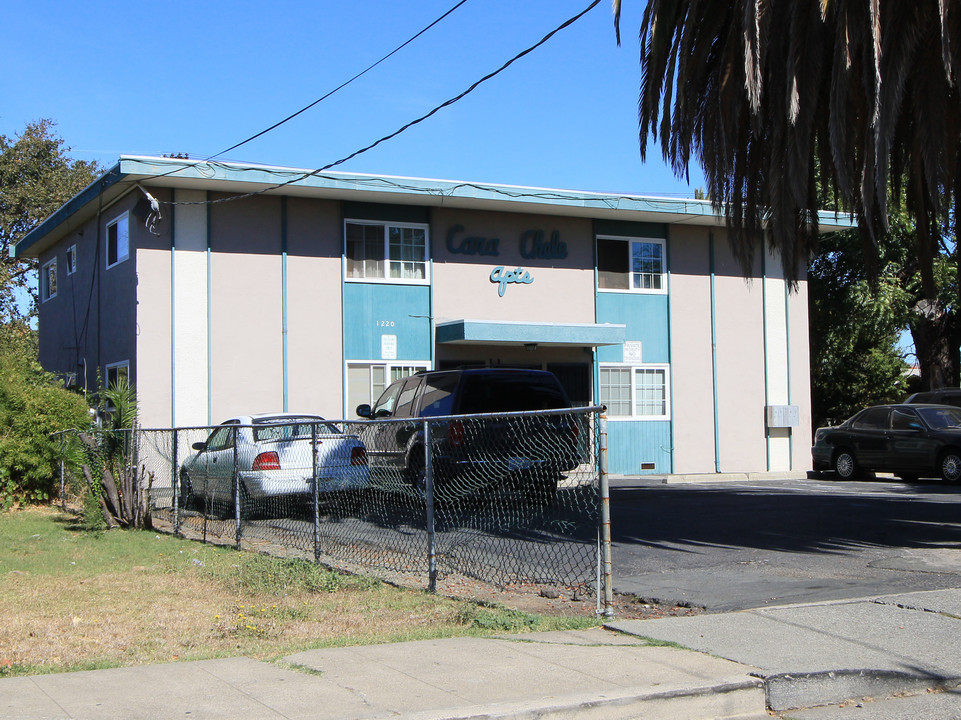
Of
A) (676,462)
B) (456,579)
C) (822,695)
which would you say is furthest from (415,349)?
(822,695)

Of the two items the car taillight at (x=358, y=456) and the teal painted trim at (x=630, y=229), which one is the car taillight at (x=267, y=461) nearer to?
the car taillight at (x=358, y=456)

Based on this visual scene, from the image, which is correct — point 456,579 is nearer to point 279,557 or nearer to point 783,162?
point 279,557

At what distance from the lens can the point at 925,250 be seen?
461 inches

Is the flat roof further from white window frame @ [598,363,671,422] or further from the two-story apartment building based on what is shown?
white window frame @ [598,363,671,422]

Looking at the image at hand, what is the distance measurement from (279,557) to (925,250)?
8399 mm

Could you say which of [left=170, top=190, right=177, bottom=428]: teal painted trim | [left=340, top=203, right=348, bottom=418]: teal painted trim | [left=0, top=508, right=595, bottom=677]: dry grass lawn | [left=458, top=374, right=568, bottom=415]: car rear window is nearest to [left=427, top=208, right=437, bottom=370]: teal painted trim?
[left=340, top=203, right=348, bottom=418]: teal painted trim

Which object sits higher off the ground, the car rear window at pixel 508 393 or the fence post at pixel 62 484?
the car rear window at pixel 508 393

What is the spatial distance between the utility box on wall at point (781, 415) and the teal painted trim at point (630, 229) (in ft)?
15.8

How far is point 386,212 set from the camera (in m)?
20.1

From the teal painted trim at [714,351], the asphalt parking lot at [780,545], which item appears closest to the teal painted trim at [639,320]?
the teal painted trim at [714,351]

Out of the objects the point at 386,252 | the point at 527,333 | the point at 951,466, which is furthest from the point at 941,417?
the point at 386,252

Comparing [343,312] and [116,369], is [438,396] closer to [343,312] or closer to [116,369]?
[343,312]

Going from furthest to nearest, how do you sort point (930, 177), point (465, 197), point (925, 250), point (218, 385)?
point (465, 197) < point (218, 385) < point (925, 250) < point (930, 177)

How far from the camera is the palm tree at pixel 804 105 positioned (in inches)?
380
